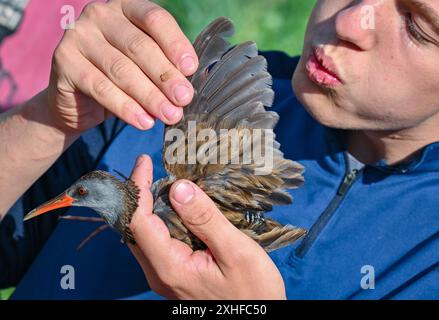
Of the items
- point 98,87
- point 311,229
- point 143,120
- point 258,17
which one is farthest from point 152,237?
point 258,17

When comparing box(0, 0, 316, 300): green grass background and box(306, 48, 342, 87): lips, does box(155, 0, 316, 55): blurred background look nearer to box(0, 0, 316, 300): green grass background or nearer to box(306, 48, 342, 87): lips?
box(0, 0, 316, 300): green grass background

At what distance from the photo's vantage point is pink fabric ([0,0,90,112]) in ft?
13.4

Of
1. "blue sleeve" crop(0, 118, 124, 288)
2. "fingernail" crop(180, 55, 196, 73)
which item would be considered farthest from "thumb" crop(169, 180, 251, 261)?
"blue sleeve" crop(0, 118, 124, 288)

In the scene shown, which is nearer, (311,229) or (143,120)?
(143,120)

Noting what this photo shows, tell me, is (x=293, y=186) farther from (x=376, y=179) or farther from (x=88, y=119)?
(x=88, y=119)

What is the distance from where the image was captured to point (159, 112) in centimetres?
160

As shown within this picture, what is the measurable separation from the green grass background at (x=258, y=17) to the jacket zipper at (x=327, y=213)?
254 cm

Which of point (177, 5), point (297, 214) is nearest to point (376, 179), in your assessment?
point (297, 214)

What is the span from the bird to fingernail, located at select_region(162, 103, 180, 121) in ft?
0.47

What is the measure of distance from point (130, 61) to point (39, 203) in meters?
0.93

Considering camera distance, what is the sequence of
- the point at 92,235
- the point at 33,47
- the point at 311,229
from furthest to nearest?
the point at 33,47, the point at 92,235, the point at 311,229

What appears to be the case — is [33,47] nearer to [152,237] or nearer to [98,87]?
[98,87]

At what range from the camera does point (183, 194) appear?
62.8 inches

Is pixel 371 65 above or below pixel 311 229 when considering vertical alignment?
above
